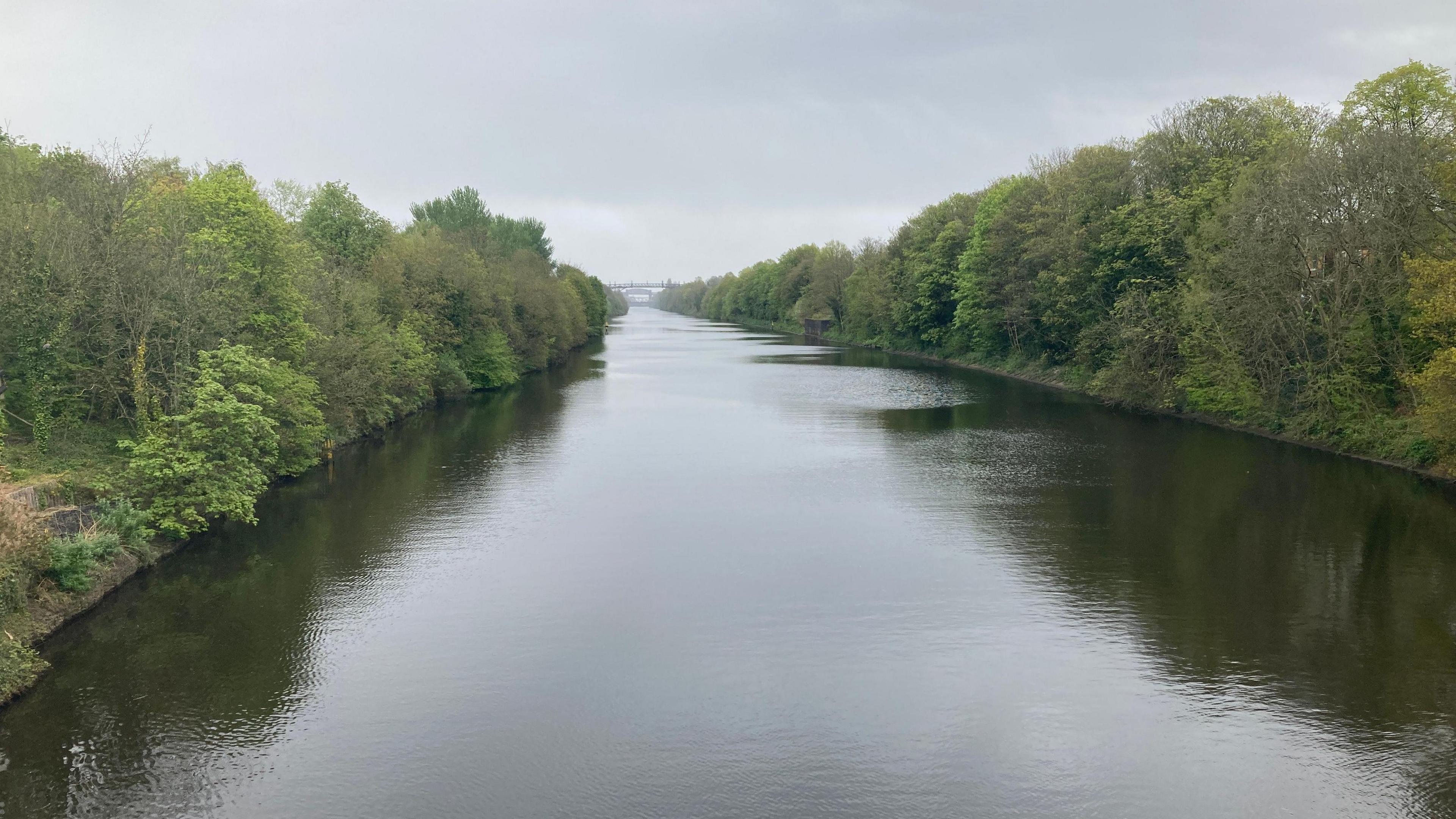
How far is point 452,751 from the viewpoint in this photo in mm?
11758

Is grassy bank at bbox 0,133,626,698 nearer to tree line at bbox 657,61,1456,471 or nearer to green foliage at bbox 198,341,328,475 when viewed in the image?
green foliage at bbox 198,341,328,475

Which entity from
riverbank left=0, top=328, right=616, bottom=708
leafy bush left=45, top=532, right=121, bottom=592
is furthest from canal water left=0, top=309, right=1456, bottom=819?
leafy bush left=45, top=532, right=121, bottom=592

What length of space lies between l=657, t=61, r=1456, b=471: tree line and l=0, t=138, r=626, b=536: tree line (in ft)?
98.7

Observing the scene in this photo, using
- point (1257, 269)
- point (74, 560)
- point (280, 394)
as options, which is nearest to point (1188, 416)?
point (1257, 269)

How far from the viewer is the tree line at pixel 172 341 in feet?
65.1

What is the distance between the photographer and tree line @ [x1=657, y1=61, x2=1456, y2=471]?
27.9 m

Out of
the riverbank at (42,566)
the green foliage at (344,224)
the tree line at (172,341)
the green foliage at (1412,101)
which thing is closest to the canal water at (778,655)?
the riverbank at (42,566)

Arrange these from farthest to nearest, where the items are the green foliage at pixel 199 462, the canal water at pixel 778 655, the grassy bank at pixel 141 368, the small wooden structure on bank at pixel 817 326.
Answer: the small wooden structure on bank at pixel 817 326 < the green foliage at pixel 199 462 < the grassy bank at pixel 141 368 < the canal water at pixel 778 655

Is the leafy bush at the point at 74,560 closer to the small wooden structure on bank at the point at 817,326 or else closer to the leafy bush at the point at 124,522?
the leafy bush at the point at 124,522

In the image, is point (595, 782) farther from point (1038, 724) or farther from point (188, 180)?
point (188, 180)

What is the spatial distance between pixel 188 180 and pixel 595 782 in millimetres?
39452

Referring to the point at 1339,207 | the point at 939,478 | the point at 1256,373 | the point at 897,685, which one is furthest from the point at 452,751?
the point at 1256,373

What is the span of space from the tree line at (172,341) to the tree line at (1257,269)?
98.7ft

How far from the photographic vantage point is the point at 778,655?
14.6 m
